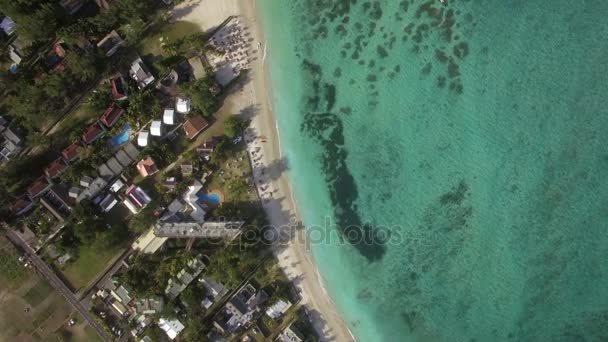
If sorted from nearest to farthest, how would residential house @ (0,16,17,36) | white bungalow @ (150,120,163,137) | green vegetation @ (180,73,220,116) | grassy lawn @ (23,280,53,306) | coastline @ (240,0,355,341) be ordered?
green vegetation @ (180,73,220,116) < white bungalow @ (150,120,163,137) < residential house @ (0,16,17,36) < coastline @ (240,0,355,341) < grassy lawn @ (23,280,53,306)

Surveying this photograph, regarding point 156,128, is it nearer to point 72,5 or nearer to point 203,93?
point 203,93

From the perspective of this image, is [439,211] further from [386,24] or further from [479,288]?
[386,24]

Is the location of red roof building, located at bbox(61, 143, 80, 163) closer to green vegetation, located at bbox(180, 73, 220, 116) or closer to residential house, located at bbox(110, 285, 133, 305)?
green vegetation, located at bbox(180, 73, 220, 116)

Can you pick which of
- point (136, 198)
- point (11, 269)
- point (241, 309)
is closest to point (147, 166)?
point (136, 198)

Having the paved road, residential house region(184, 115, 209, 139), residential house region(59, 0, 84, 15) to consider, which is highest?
residential house region(59, 0, 84, 15)

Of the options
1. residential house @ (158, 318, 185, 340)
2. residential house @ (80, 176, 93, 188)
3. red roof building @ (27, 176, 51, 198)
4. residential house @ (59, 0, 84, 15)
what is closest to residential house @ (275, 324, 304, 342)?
residential house @ (158, 318, 185, 340)

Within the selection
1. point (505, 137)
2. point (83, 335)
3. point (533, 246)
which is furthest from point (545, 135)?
point (83, 335)

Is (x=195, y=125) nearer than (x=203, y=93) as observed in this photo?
No

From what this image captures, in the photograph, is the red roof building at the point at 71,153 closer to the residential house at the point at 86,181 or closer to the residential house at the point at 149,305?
the residential house at the point at 86,181
